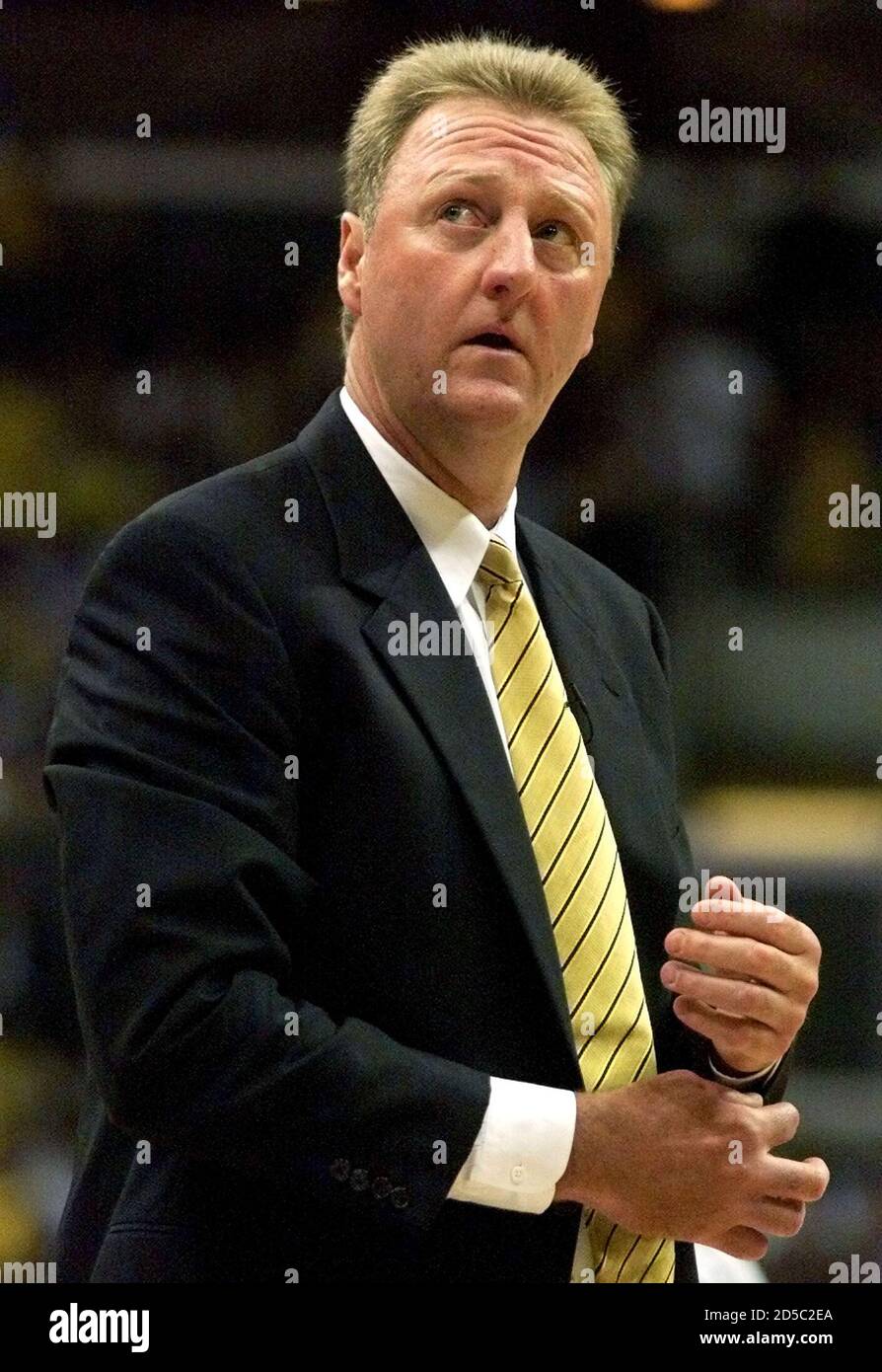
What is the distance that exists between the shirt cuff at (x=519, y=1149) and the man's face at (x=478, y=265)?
439mm

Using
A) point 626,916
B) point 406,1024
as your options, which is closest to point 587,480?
point 626,916

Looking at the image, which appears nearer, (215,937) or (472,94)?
(215,937)

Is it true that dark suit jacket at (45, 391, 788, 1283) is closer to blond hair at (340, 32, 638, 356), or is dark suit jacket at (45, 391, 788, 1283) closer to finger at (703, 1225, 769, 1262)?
finger at (703, 1225, 769, 1262)

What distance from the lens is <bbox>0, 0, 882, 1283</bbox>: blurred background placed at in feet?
6.22

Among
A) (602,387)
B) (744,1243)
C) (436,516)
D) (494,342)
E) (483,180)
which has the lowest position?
(744,1243)

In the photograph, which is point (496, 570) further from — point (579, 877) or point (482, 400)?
point (579, 877)

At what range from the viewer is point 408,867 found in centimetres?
108

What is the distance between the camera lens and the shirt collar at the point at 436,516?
1.21 m

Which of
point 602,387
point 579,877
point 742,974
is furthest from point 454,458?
point 602,387

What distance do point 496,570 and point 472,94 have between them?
327 millimetres

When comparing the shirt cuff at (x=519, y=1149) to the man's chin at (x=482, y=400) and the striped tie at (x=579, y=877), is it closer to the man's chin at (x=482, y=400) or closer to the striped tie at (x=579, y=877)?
the striped tie at (x=579, y=877)

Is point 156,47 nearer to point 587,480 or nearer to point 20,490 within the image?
point 20,490

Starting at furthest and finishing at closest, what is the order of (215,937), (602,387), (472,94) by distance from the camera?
(602,387) < (472,94) < (215,937)

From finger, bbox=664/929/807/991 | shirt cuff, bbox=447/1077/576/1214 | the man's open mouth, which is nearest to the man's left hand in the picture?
finger, bbox=664/929/807/991
